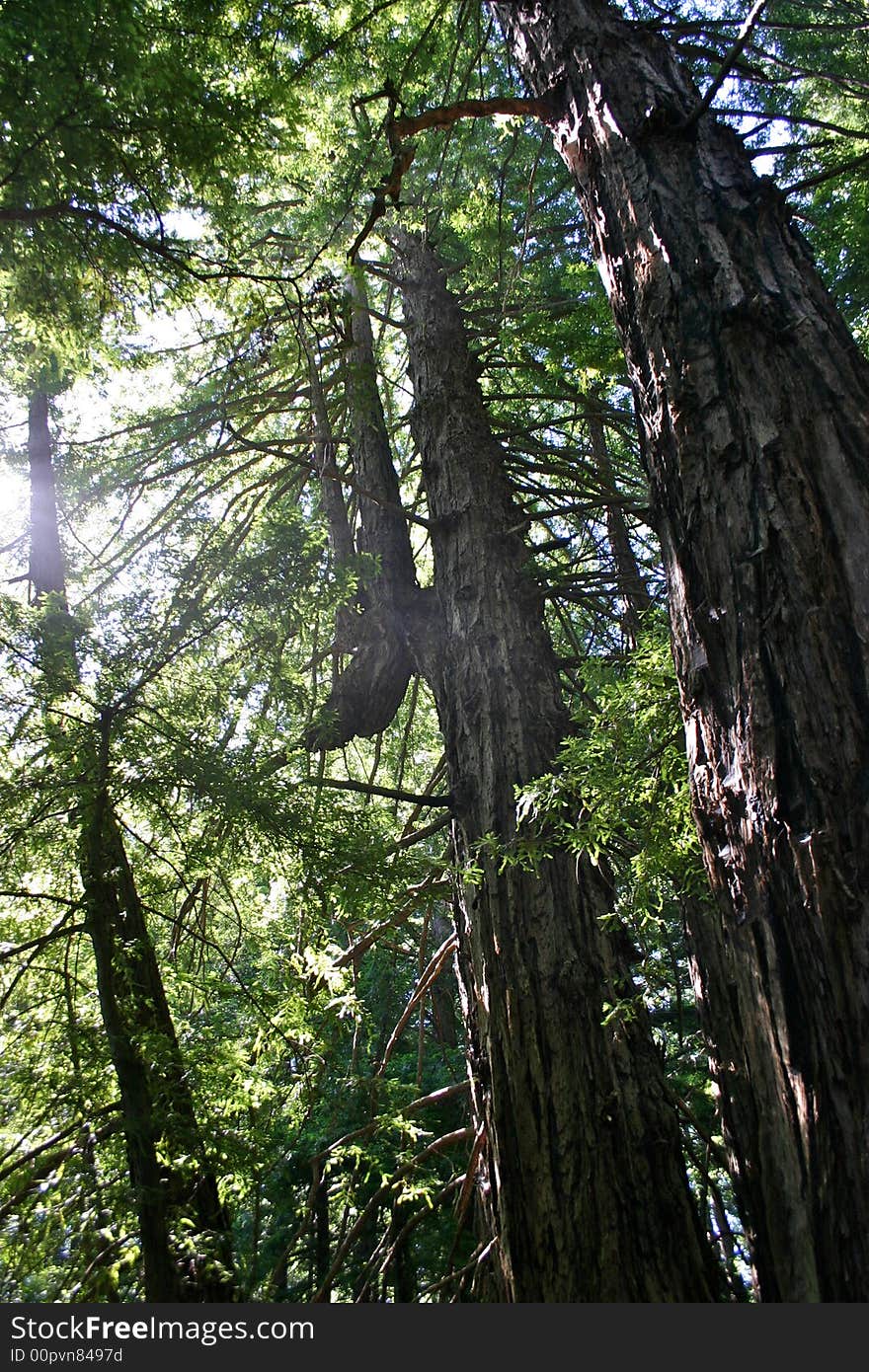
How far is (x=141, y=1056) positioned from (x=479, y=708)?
1.99 metres

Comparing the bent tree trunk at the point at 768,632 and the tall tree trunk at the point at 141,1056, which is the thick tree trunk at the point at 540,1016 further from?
the tall tree trunk at the point at 141,1056

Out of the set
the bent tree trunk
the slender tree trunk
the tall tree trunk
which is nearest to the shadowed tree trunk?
the slender tree trunk

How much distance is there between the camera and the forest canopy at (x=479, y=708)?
166cm

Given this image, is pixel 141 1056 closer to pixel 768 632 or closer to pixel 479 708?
pixel 479 708

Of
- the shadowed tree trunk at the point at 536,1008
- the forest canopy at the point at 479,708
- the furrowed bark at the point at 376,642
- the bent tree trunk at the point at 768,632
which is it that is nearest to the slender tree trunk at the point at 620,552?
the forest canopy at the point at 479,708

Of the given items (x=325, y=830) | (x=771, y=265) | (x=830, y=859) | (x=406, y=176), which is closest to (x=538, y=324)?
(x=406, y=176)

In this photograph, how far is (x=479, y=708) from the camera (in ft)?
12.6

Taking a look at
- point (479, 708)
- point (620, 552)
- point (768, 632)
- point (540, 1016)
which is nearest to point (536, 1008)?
point (540, 1016)

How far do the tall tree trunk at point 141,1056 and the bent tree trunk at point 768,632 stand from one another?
1.80 m

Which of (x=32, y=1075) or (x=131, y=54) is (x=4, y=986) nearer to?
(x=32, y=1075)

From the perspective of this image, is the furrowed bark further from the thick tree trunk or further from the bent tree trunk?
the bent tree trunk

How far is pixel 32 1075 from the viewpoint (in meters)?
2.96

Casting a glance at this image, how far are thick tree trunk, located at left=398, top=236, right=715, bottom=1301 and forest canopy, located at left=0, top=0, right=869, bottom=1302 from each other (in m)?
0.02

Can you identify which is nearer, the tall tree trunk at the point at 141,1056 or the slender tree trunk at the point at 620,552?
the tall tree trunk at the point at 141,1056
